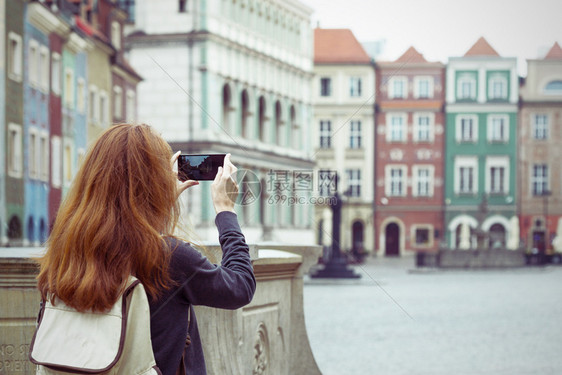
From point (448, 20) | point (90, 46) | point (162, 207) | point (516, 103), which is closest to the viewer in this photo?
point (162, 207)

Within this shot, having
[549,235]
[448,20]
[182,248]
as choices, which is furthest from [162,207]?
[549,235]

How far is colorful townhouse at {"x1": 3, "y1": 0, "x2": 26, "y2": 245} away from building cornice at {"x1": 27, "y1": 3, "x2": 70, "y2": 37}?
41 cm

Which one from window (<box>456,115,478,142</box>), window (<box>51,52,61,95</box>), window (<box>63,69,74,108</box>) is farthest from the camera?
window (<box>456,115,478,142</box>)

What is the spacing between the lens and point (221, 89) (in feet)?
102

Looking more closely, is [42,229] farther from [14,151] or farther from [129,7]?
[129,7]

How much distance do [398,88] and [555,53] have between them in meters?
11.7

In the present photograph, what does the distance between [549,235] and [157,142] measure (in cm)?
3430

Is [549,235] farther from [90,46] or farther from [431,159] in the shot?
[90,46]

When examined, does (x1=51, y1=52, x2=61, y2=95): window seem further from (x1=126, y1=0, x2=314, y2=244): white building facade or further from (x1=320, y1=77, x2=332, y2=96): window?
(x1=320, y1=77, x2=332, y2=96): window

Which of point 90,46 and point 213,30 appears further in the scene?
point 213,30

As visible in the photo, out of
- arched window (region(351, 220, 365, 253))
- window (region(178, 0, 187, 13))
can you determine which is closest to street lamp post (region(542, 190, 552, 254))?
arched window (region(351, 220, 365, 253))

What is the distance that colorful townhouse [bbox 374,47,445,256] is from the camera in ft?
143

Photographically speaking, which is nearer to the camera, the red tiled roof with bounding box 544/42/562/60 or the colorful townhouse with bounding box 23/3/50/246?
the colorful townhouse with bounding box 23/3/50/246

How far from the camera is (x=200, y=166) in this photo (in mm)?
2422
